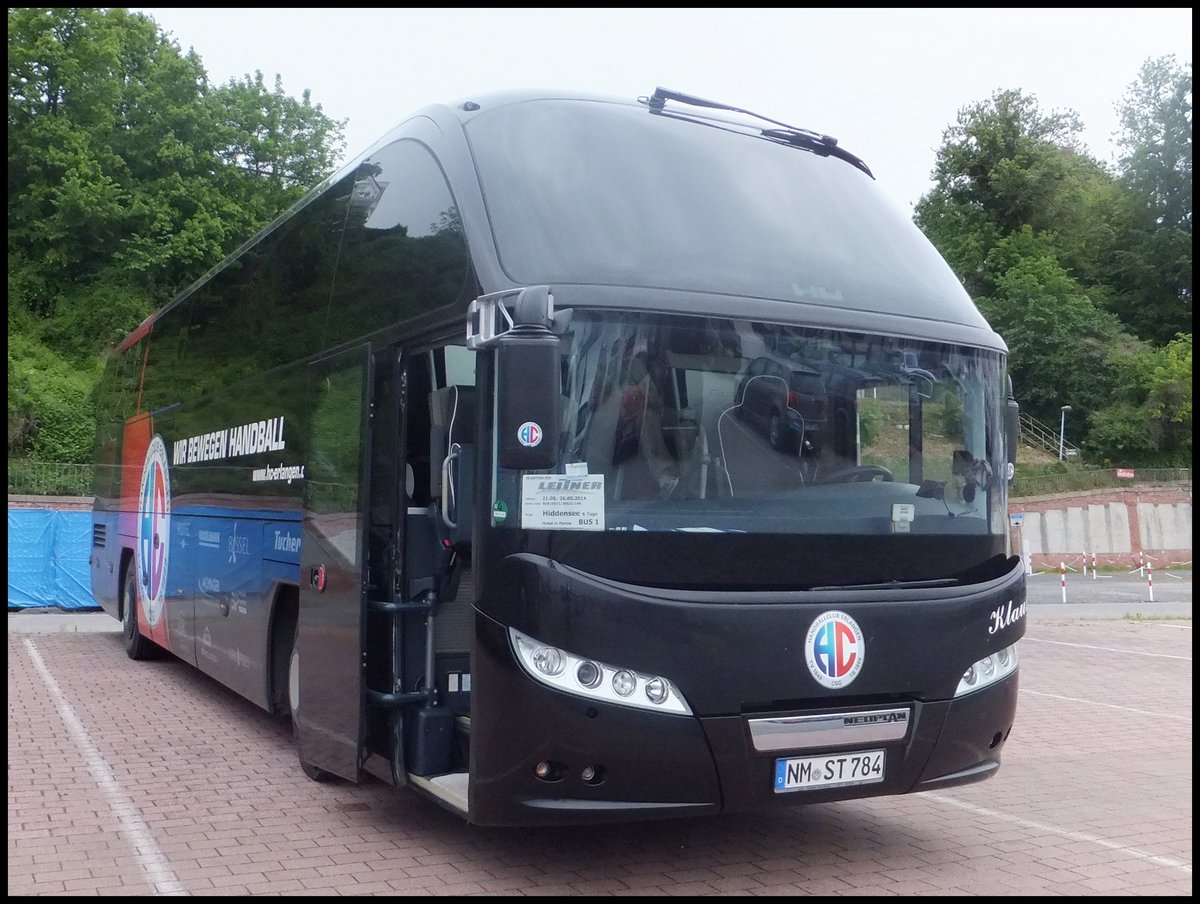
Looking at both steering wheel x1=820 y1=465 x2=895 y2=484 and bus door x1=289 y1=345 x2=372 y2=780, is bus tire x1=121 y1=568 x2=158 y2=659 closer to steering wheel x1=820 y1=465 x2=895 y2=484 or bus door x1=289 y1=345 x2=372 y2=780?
bus door x1=289 y1=345 x2=372 y2=780

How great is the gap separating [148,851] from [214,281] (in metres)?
6.02

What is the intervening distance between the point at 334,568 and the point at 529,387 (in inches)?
93.0

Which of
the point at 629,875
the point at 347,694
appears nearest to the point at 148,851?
the point at 347,694

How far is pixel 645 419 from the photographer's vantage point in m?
5.53

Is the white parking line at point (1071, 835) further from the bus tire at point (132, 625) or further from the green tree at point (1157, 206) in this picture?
the green tree at point (1157, 206)

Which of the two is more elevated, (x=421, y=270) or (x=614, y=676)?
(x=421, y=270)

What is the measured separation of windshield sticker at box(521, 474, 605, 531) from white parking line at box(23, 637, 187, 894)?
2310 millimetres

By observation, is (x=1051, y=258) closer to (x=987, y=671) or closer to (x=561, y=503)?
(x=987, y=671)

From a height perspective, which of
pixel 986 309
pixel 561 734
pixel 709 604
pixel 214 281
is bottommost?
pixel 561 734

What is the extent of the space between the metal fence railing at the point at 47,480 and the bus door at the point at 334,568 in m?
21.1

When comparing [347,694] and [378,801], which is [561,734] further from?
[378,801]

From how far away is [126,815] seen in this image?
23.5 ft

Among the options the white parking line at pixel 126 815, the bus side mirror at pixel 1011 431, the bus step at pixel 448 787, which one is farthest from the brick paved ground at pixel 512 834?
the bus side mirror at pixel 1011 431

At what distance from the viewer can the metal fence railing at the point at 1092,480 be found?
44.9m
